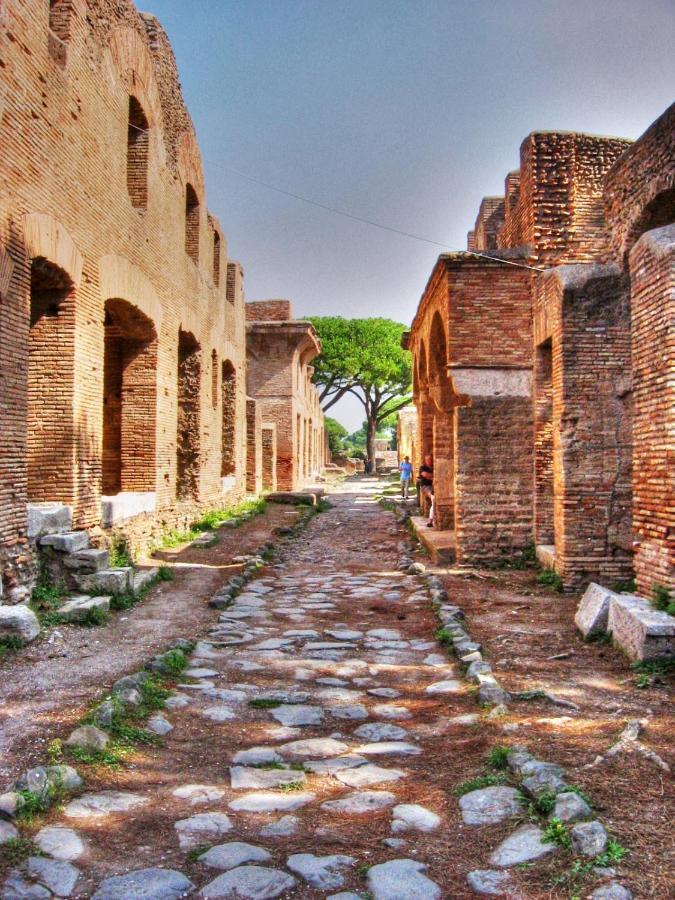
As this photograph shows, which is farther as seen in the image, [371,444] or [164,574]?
[371,444]

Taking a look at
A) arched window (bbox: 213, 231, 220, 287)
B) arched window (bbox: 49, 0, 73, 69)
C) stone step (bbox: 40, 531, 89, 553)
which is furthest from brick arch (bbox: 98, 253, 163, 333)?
arched window (bbox: 213, 231, 220, 287)

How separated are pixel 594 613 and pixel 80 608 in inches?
186

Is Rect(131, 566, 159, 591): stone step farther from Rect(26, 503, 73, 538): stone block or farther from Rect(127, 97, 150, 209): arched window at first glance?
Rect(127, 97, 150, 209): arched window

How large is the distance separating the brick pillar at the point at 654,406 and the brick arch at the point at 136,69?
7482 mm

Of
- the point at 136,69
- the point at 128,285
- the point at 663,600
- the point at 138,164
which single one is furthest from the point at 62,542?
the point at 136,69

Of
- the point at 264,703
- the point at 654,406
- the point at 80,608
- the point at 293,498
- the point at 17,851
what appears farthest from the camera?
the point at 293,498

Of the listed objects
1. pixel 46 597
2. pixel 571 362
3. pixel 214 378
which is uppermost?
pixel 214 378

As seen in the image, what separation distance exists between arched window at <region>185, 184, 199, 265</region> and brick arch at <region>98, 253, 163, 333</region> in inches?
132

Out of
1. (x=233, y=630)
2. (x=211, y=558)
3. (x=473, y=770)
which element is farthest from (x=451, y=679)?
(x=211, y=558)

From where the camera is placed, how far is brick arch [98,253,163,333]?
9750 millimetres

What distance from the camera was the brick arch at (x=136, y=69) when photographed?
10.1 m

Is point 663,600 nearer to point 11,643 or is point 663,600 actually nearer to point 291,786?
point 291,786

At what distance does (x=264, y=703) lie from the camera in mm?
4902

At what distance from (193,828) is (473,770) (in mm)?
1424
